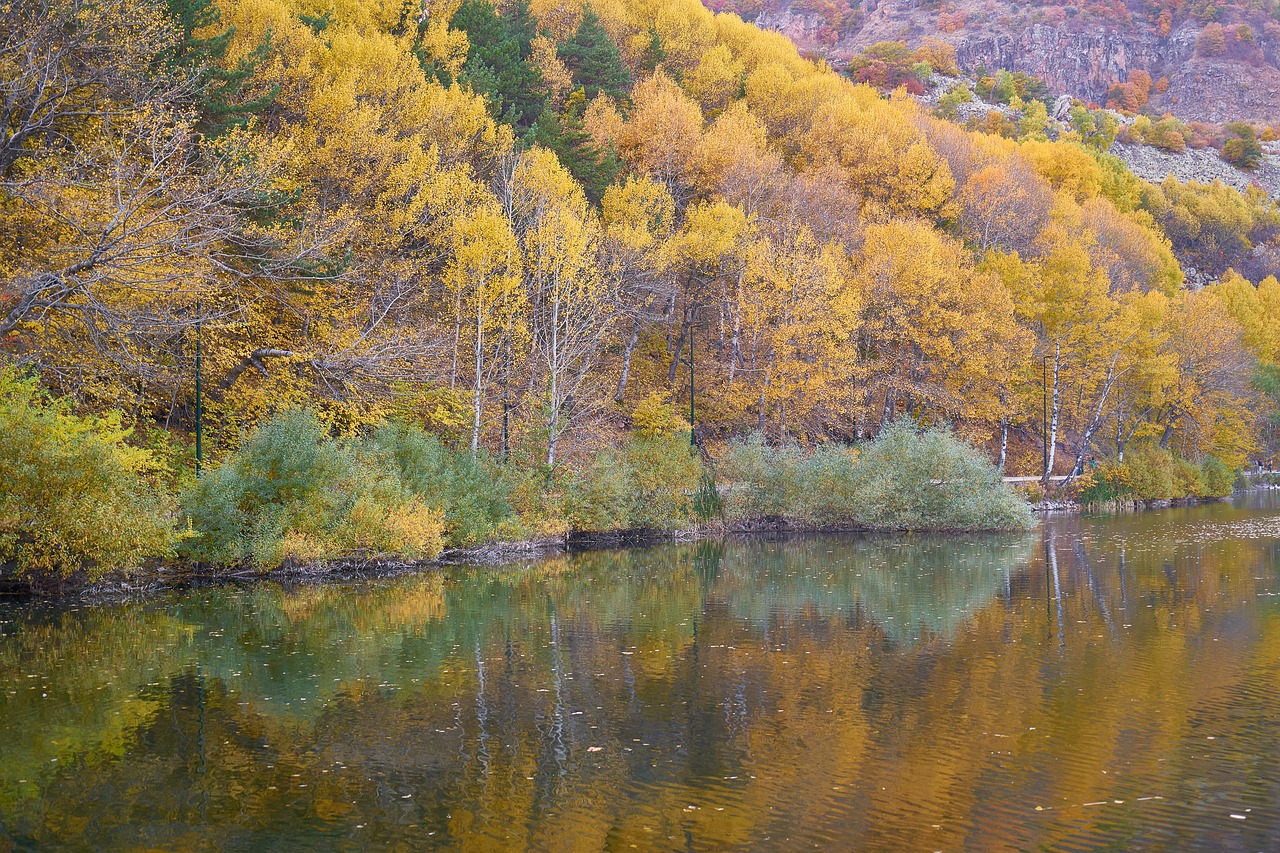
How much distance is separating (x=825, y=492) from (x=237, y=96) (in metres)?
25.0

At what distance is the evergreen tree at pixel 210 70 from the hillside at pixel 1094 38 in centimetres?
14631

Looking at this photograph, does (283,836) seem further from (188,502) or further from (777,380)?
(777,380)

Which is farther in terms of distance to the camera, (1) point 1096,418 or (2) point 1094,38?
(2) point 1094,38

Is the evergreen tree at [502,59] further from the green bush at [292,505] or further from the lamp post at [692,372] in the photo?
the green bush at [292,505]

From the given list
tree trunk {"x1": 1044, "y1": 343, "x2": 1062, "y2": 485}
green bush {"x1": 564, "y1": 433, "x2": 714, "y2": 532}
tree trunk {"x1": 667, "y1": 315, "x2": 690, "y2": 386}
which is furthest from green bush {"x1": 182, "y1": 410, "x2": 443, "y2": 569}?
tree trunk {"x1": 1044, "y1": 343, "x2": 1062, "y2": 485}

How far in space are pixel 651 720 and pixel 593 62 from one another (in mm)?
56312

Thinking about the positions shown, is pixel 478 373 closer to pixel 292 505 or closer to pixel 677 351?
pixel 292 505

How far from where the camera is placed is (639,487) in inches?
1531

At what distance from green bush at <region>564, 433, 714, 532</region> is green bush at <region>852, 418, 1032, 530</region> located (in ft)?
21.5

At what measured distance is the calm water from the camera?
31.7 feet

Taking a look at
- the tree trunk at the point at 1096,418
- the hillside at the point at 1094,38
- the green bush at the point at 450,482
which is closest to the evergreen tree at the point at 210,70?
the green bush at the point at 450,482

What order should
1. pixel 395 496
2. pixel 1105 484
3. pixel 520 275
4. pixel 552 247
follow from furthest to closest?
pixel 1105 484, pixel 552 247, pixel 520 275, pixel 395 496

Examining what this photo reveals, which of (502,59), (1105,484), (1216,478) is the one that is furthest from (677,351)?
(1216,478)

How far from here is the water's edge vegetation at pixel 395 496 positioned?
2258 centimetres
